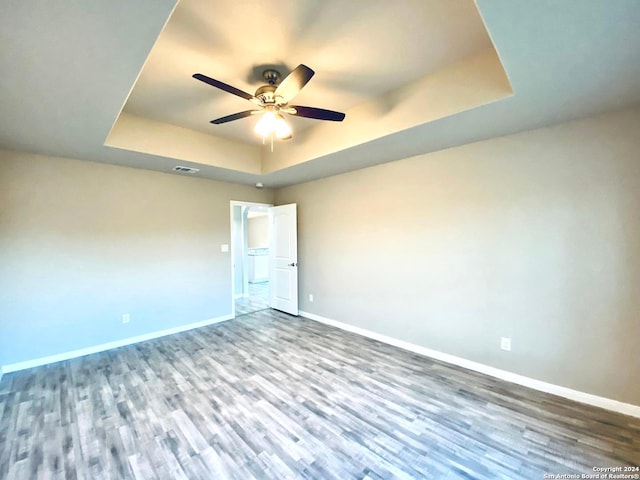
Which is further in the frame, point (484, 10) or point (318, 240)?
point (318, 240)

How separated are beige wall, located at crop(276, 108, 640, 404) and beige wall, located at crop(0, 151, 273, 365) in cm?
274

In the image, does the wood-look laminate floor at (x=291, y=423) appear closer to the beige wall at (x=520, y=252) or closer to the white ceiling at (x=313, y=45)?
the beige wall at (x=520, y=252)

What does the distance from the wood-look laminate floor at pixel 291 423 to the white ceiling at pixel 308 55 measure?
2515 mm

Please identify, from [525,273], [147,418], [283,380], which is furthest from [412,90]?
[147,418]

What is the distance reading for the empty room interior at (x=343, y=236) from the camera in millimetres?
1738

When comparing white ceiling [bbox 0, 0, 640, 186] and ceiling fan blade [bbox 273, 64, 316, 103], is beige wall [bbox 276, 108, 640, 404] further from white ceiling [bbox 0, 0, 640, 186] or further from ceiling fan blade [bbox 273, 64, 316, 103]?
ceiling fan blade [bbox 273, 64, 316, 103]

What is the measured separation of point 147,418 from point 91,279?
232 cm

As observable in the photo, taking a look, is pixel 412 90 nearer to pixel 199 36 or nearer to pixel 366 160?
pixel 366 160

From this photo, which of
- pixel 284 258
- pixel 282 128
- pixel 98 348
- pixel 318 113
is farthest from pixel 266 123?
pixel 98 348

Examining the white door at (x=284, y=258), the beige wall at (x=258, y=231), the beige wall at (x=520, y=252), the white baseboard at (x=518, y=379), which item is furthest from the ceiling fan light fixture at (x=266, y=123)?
the beige wall at (x=258, y=231)

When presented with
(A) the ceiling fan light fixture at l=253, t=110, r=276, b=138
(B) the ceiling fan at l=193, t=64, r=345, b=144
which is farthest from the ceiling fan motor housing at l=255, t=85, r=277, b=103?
(A) the ceiling fan light fixture at l=253, t=110, r=276, b=138

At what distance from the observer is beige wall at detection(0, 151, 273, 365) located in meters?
3.20

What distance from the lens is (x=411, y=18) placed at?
5.89 feet

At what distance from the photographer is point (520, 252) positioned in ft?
9.05
